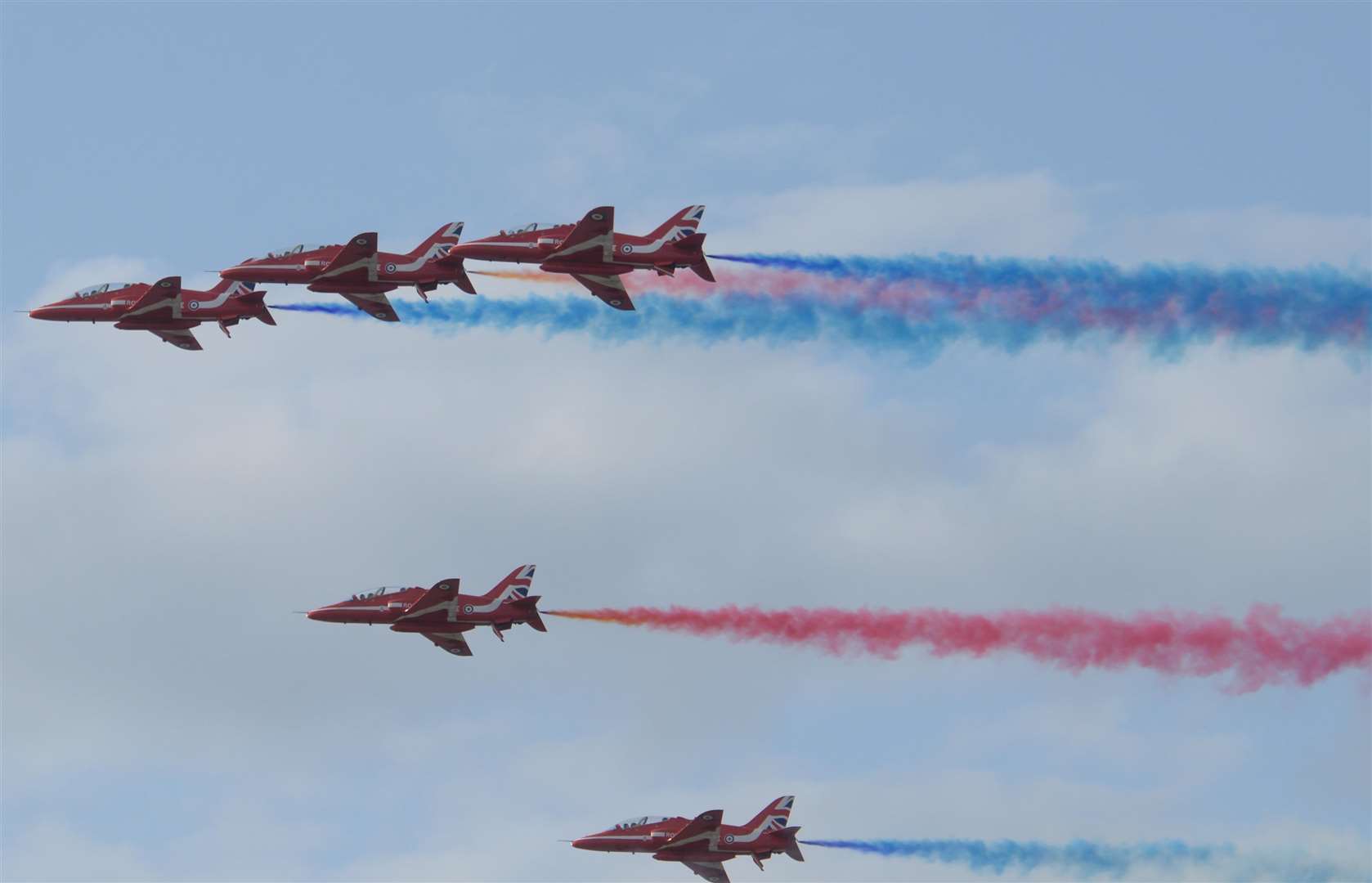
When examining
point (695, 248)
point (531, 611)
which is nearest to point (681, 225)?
point (695, 248)

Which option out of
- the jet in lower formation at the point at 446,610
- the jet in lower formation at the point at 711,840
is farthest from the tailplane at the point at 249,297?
the jet in lower formation at the point at 711,840

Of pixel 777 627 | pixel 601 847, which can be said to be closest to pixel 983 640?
pixel 777 627

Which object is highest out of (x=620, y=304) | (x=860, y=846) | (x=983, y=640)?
(x=620, y=304)

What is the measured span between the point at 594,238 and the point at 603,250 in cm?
67

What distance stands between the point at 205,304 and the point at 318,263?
6.18m

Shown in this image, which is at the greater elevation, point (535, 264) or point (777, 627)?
point (535, 264)

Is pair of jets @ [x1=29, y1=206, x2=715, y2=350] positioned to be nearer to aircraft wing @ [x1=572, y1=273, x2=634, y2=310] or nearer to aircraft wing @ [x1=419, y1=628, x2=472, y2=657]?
aircraft wing @ [x1=572, y1=273, x2=634, y2=310]

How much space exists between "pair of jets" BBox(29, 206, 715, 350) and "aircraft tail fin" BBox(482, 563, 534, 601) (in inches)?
496

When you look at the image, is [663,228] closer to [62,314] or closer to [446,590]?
[446,590]

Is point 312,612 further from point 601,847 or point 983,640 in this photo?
point 983,640

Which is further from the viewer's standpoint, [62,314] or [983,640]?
[62,314]

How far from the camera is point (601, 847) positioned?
118m

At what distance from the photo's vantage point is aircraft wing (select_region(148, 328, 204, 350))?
120m

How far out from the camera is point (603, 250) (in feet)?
365
